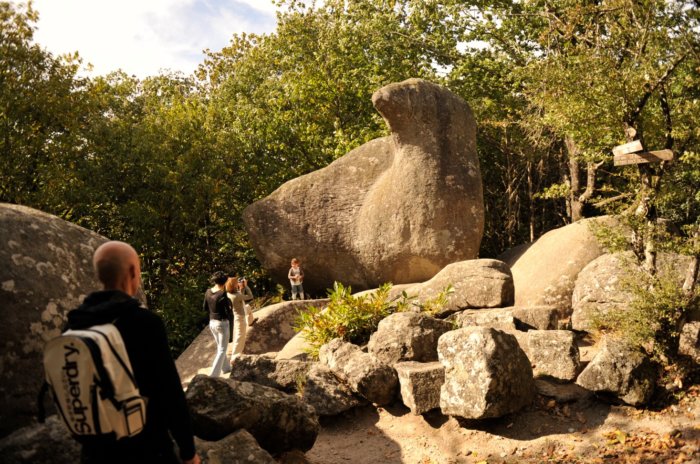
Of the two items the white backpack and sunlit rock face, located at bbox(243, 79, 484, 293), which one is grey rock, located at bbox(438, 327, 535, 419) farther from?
sunlit rock face, located at bbox(243, 79, 484, 293)

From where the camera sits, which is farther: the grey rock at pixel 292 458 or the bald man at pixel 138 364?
the grey rock at pixel 292 458

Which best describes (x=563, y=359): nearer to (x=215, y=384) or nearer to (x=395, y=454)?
(x=395, y=454)

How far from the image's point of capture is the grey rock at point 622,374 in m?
7.63

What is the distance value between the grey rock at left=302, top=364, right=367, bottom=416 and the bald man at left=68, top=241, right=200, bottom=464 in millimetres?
4925

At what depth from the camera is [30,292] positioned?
513 cm

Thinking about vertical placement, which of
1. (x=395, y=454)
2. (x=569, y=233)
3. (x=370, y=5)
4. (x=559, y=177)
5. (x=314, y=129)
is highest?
(x=370, y=5)

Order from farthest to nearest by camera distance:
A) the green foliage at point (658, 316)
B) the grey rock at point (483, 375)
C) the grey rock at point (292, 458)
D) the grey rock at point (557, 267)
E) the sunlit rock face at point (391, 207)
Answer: the sunlit rock face at point (391, 207) < the grey rock at point (557, 267) < the green foliage at point (658, 316) < the grey rock at point (483, 375) < the grey rock at point (292, 458)

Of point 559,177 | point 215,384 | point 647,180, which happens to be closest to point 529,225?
point 559,177

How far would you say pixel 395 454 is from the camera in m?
7.49

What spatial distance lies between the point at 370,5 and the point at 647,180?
1498cm

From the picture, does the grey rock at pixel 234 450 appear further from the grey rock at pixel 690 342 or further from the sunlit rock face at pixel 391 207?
the sunlit rock face at pixel 391 207

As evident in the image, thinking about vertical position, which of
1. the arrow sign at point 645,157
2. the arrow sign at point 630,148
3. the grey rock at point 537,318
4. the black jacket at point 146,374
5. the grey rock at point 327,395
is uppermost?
the arrow sign at point 630,148

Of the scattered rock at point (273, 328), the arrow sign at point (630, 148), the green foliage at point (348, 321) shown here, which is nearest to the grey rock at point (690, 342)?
the arrow sign at point (630, 148)

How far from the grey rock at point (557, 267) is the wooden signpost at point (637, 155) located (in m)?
2.01
